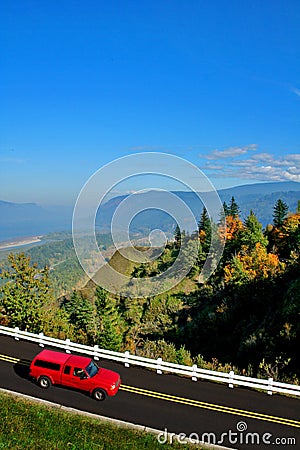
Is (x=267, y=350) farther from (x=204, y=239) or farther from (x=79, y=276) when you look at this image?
(x=79, y=276)

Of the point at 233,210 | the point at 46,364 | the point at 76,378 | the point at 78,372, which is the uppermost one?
the point at 233,210

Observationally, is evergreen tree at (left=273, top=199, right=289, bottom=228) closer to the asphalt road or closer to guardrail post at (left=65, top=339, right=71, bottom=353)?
the asphalt road

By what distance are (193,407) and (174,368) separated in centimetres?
320

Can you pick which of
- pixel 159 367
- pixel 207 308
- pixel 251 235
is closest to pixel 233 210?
pixel 251 235

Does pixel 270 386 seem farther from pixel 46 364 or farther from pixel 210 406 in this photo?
pixel 46 364

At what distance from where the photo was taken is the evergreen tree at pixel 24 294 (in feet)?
88.0

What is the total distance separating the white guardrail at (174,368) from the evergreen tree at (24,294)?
204 inches

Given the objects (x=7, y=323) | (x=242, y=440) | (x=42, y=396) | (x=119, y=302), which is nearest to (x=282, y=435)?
(x=242, y=440)

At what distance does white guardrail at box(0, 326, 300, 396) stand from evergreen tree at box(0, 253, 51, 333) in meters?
5.19

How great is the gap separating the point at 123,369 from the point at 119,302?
189 feet

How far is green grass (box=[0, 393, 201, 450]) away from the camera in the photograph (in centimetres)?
1247

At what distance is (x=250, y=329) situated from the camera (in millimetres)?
35469

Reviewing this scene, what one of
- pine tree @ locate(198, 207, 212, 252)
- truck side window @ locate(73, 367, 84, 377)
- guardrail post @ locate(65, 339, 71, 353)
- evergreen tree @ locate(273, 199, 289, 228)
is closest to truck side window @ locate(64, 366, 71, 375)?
truck side window @ locate(73, 367, 84, 377)

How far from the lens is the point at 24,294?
2830cm
